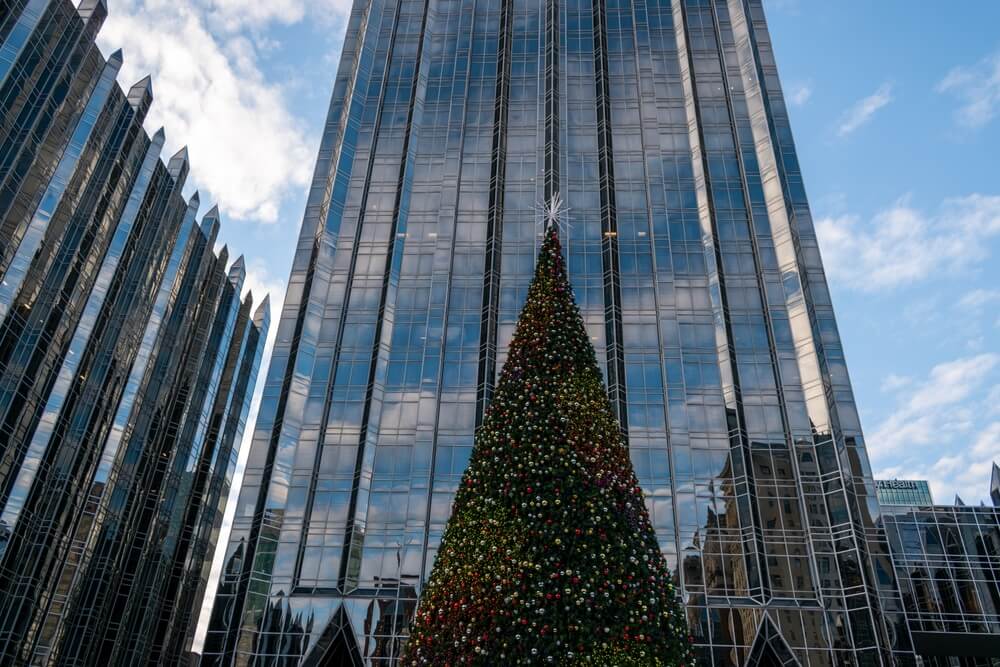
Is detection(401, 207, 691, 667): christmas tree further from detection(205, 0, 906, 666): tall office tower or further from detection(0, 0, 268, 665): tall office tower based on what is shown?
detection(0, 0, 268, 665): tall office tower

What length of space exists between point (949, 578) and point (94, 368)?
56.6 metres

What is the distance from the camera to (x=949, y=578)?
44219 mm

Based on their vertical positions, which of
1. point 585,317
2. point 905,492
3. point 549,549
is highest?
point 585,317

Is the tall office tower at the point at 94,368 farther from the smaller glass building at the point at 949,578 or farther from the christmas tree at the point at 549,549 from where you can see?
the smaller glass building at the point at 949,578

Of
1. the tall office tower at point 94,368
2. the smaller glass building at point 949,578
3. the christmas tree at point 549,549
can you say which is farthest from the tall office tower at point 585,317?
the christmas tree at point 549,549

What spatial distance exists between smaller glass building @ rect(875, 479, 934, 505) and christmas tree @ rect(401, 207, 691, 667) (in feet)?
152

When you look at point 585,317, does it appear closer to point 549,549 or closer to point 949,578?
point 949,578

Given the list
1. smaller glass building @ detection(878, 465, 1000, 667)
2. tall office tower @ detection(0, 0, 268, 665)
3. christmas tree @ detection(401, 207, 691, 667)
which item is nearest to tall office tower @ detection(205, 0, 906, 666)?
smaller glass building @ detection(878, 465, 1000, 667)

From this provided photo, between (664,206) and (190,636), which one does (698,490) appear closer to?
(664,206)

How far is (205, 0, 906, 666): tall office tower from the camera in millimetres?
40312

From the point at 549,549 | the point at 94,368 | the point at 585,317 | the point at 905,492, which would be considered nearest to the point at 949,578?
the point at 905,492

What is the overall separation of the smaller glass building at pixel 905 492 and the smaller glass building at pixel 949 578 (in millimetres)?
11519

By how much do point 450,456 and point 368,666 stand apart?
37.5ft

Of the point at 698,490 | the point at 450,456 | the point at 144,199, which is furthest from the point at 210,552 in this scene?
the point at 698,490
